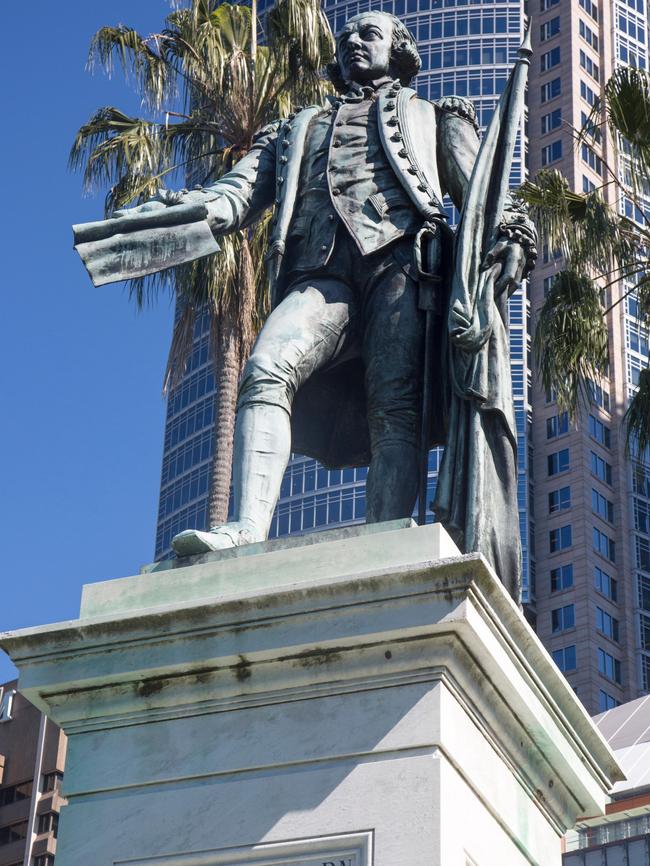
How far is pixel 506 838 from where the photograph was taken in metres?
5.56

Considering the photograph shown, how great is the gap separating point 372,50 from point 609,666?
3110 inches

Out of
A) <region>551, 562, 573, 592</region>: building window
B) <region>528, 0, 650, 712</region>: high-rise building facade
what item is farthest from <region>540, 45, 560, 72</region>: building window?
<region>551, 562, 573, 592</region>: building window

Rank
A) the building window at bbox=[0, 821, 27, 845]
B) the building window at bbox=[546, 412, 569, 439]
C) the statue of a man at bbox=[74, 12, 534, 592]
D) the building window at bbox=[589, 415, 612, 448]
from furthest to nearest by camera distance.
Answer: the building window at bbox=[546, 412, 569, 439] < the building window at bbox=[589, 415, 612, 448] < the building window at bbox=[0, 821, 27, 845] < the statue of a man at bbox=[74, 12, 534, 592]

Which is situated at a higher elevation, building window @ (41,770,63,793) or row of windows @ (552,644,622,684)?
row of windows @ (552,644,622,684)

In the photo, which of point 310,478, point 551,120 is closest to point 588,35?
point 551,120

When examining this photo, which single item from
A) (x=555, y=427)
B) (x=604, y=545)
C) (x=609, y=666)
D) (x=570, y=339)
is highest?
(x=555, y=427)

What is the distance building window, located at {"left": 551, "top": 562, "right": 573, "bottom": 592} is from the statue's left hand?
80.6 m

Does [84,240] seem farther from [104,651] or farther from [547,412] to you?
[547,412]

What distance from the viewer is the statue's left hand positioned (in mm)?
6547

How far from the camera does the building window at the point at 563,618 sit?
279 ft

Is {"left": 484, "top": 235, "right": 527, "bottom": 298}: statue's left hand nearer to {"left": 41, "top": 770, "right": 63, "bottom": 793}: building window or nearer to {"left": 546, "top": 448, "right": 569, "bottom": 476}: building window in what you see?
{"left": 41, "top": 770, "right": 63, "bottom": 793}: building window

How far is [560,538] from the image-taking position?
87938 millimetres

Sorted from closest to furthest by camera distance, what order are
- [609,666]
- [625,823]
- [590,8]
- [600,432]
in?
1. [625,823]
2. [609,666]
3. [600,432]
4. [590,8]

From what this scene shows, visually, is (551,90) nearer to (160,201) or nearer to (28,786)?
(28,786)
